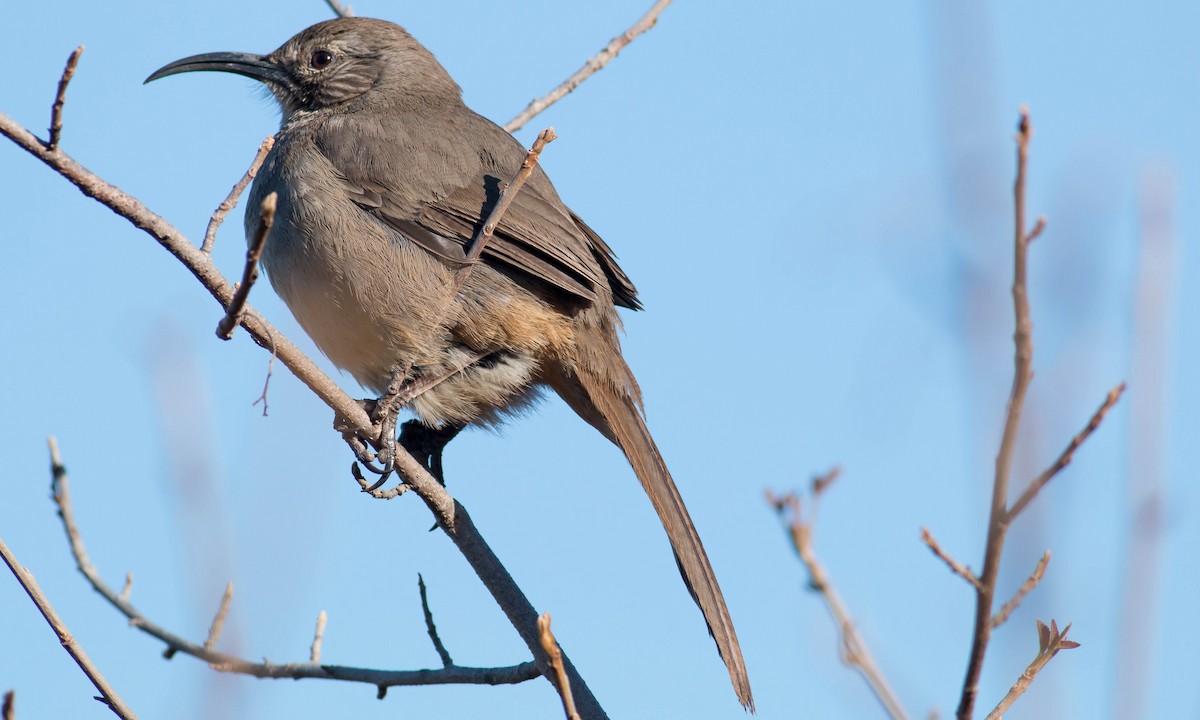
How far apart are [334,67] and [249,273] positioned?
351cm

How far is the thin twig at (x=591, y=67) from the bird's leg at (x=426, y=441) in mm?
1305

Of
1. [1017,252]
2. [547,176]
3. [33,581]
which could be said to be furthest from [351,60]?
[1017,252]

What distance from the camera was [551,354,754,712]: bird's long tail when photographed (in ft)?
13.1

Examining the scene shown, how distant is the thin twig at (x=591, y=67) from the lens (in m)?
4.83

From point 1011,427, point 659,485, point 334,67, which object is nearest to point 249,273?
point 1011,427

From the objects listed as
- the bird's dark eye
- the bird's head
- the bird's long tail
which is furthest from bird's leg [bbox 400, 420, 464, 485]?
the bird's dark eye

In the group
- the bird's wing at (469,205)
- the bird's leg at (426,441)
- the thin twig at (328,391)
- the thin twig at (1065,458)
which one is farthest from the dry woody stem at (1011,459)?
the bird's leg at (426,441)

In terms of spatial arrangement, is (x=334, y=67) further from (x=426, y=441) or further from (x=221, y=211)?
(x=221, y=211)

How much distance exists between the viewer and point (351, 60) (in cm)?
595

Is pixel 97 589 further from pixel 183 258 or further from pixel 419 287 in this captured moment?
pixel 419 287

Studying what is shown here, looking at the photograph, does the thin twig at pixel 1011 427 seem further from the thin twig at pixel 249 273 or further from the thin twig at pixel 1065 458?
the thin twig at pixel 249 273

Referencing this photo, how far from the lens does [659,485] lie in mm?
4461

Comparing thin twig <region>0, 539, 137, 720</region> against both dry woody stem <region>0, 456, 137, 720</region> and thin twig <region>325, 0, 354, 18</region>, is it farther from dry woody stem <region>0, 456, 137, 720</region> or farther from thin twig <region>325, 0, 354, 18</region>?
thin twig <region>325, 0, 354, 18</region>

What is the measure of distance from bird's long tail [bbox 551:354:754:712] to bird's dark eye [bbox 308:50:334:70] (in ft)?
6.89
